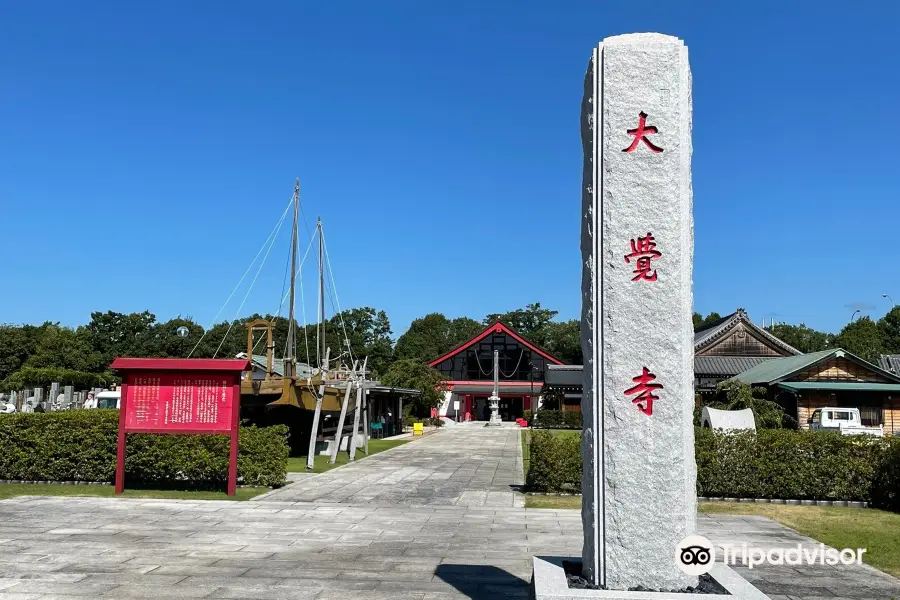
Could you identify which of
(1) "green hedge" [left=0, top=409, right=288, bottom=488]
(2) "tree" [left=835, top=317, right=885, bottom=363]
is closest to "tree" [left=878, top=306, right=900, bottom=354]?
(2) "tree" [left=835, top=317, right=885, bottom=363]

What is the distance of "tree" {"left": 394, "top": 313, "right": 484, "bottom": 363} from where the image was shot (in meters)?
76.9

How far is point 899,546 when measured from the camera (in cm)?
873

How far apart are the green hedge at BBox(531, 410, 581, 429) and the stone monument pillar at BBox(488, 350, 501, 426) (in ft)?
22.4

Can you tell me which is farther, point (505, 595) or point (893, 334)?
point (893, 334)

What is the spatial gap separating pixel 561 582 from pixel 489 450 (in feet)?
67.1

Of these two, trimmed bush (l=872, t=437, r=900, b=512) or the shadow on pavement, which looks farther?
trimmed bush (l=872, t=437, r=900, b=512)

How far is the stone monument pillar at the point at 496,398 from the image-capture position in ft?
163

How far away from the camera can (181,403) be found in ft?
40.2

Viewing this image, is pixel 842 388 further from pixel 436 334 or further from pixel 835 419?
pixel 436 334

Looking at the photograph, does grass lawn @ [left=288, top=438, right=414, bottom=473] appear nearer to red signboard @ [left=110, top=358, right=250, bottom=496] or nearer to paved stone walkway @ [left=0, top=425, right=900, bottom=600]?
paved stone walkway @ [left=0, top=425, right=900, bottom=600]

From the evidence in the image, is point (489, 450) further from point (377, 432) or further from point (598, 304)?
point (598, 304)

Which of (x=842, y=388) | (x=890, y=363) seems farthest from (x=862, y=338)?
(x=842, y=388)

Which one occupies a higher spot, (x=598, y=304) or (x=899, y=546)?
(x=598, y=304)

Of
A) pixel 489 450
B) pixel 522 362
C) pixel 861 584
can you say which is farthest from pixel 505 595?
pixel 522 362
